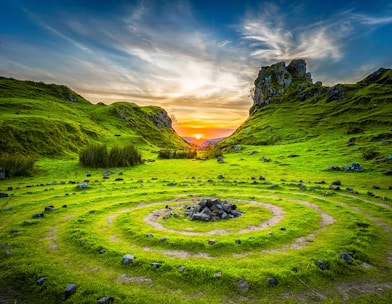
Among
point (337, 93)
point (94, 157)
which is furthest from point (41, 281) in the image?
point (337, 93)

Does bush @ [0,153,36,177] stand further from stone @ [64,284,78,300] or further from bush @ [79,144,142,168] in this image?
stone @ [64,284,78,300]

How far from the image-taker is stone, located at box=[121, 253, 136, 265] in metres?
9.74

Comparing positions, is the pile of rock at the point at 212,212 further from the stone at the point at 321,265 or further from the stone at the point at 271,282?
the stone at the point at 271,282

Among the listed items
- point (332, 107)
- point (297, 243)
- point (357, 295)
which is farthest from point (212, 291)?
point (332, 107)

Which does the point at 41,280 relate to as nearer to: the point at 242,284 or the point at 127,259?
the point at 127,259

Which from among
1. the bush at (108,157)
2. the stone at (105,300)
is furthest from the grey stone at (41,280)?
the bush at (108,157)

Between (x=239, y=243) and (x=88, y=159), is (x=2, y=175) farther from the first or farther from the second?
(x=239, y=243)

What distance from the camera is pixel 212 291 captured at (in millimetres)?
8031

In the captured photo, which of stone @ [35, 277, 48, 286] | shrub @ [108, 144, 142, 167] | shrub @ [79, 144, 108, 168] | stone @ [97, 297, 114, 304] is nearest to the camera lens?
stone @ [97, 297, 114, 304]

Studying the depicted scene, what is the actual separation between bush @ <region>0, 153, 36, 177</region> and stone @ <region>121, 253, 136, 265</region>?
29391mm

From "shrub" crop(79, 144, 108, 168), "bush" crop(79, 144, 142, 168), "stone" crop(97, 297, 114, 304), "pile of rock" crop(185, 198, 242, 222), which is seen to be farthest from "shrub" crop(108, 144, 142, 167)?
"stone" crop(97, 297, 114, 304)

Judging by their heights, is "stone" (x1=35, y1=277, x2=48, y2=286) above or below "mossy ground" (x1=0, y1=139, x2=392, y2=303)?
below

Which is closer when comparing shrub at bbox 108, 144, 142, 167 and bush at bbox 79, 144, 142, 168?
bush at bbox 79, 144, 142, 168

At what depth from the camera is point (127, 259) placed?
983cm
